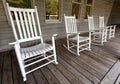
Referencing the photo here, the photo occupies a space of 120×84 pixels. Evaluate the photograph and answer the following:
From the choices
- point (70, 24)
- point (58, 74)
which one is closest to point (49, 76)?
point (58, 74)

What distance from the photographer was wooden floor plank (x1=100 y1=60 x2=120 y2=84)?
144 cm

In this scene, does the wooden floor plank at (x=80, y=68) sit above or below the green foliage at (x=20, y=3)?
below

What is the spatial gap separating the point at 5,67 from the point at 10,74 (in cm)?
31

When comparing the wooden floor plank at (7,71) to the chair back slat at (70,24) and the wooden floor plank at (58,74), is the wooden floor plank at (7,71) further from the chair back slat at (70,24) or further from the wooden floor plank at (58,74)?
the chair back slat at (70,24)

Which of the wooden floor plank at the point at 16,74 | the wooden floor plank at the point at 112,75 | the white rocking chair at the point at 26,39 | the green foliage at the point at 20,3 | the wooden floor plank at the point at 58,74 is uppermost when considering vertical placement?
the green foliage at the point at 20,3

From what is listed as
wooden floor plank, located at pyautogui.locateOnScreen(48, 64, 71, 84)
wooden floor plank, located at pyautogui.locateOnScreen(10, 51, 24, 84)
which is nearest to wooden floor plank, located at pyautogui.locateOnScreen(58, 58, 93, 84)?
wooden floor plank, located at pyautogui.locateOnScreen(48, 64, 71, 84)

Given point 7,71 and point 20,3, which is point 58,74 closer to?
point 7,71

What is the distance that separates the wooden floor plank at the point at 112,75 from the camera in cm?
144

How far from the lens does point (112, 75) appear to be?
1583 millimetres

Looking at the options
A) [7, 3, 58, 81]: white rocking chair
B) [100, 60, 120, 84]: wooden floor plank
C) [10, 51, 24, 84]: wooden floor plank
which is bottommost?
[100, 60, 120, 84]: wooden floor plank

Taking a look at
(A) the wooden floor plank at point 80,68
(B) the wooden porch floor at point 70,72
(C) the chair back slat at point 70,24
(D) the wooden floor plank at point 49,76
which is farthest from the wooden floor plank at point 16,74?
(C) the chair back slat at point 70,24

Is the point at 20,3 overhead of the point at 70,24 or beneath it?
overhead

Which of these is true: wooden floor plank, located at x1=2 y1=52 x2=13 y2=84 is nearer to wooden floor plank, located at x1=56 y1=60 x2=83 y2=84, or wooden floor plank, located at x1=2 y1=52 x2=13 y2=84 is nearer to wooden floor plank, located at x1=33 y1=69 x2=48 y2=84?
wooden floor plank, located at x1=33 y1=69 x2=48 y2=84

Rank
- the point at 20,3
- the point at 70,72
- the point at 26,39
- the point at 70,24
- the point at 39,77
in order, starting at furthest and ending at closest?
the point at 20,3 < the point at 70,24 < the point at 26,39 < the point at 70,72 < the point at 39,77
